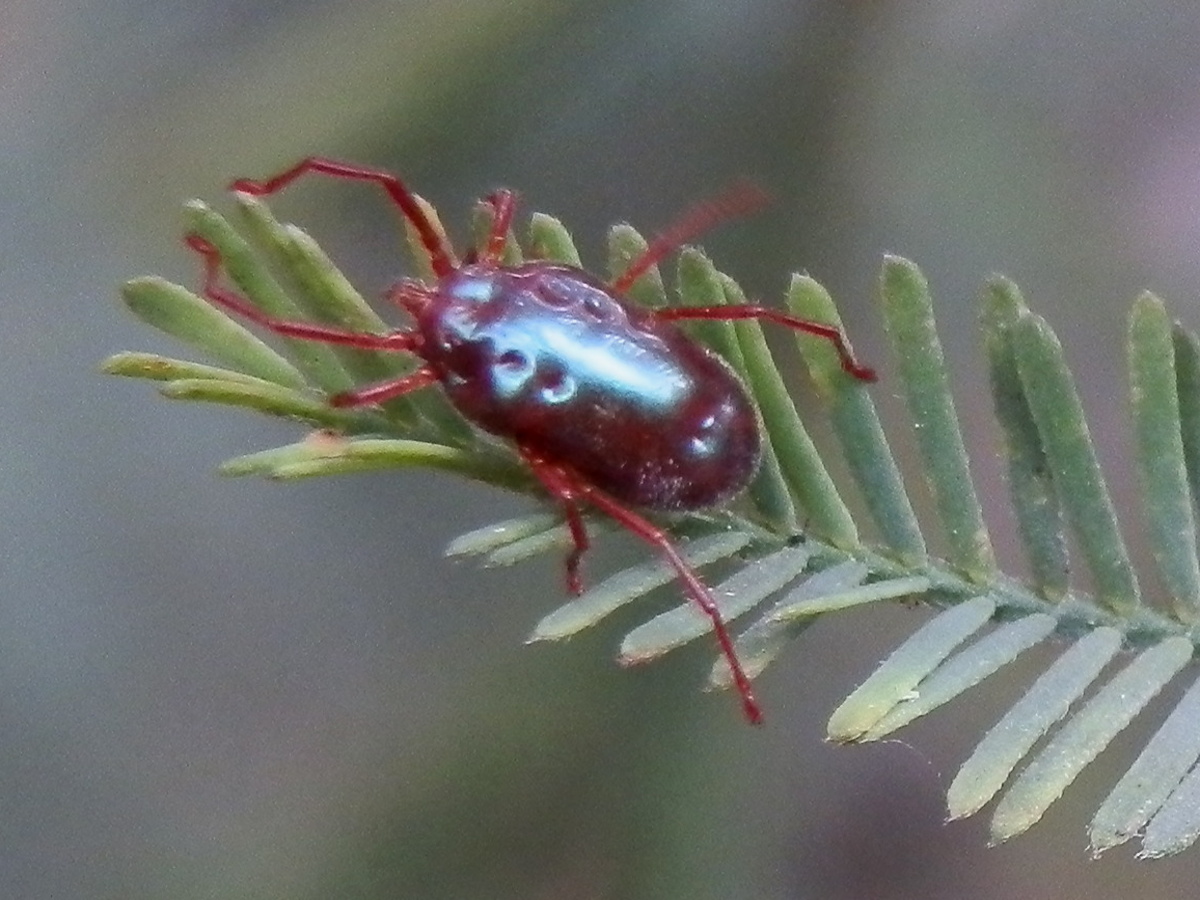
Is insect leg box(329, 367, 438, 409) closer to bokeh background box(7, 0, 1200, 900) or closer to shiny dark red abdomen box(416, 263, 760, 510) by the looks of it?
shiny dark red abdomen box(416, 263, 760, 510)

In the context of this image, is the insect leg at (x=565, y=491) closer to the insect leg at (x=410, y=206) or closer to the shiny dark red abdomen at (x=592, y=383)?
the shiny dark red abdomen at (x=592, y=383)

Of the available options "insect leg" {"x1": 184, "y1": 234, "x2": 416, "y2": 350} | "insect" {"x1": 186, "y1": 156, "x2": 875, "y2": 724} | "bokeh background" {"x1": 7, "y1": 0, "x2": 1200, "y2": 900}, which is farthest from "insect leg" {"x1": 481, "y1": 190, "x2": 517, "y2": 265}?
"bokeh background" {"x1": 7, "y1": 0, "x2": 1200, "y2": 900}

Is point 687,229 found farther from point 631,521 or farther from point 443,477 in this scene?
point 443,477

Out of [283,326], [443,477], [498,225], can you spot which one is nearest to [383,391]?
[283,326]

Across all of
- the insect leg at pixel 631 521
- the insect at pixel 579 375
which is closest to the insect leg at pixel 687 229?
the insect at pixel 579 375

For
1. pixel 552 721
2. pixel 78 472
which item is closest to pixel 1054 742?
pixel 552 721

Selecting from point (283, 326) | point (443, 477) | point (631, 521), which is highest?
point (283, 326)

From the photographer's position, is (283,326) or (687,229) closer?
(283,326)
